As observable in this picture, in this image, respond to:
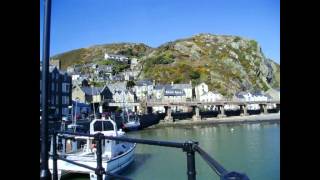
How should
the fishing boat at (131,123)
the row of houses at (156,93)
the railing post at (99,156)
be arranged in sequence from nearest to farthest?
the railing post at (99,156) < the fishing boat at (131,123) < the row of houses at (156,93)

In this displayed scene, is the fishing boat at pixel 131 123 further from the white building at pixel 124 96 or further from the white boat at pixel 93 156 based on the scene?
the white boat at pixel 93 156

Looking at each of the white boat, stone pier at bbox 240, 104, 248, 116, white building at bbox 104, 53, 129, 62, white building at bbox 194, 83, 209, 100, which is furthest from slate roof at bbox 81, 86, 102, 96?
white building at bbox 104, 53, 129, 62

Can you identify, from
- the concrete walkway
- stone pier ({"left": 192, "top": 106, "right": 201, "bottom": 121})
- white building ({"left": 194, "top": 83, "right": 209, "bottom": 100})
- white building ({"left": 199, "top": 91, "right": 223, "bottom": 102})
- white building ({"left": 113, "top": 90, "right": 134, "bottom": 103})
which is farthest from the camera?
white building ({"left": 194, "top": 83, "right": 209, "bottom": 100})

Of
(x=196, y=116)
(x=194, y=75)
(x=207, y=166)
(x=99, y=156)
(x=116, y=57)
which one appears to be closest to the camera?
(x=99, y=156)

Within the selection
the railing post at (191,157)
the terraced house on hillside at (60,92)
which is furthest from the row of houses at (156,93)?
the railing post at (191,157)

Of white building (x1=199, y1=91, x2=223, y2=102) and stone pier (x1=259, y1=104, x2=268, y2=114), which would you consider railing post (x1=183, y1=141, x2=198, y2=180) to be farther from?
white building (x1=199, y1=91, x2=223, y2=102)

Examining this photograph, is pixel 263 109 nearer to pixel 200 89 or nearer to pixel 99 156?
pixel 200 89

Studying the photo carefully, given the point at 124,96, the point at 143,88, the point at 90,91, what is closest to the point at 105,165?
the point at 90,91

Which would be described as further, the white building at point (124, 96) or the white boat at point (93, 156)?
the white building at point (124, 96)

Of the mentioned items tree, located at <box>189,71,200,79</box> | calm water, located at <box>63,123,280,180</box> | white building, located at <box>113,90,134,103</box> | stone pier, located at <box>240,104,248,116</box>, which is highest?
tree, located at <box>189,71,200,79</box>
